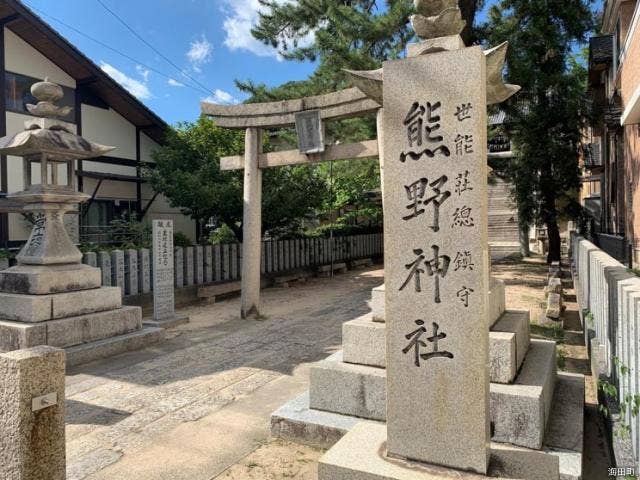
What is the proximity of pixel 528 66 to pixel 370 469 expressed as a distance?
11.9 metres

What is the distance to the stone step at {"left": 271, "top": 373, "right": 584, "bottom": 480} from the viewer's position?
274 cm

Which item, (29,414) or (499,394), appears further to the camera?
(499,394)

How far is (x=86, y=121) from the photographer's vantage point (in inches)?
584

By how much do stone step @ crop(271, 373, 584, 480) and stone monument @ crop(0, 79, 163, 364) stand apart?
345cm

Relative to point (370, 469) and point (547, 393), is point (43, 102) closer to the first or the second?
point (370, 469)

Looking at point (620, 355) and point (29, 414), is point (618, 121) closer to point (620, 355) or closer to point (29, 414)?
point (620, 355)

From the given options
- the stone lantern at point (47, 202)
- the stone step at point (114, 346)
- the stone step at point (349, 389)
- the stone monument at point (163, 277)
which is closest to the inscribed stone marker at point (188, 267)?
the stone monument at point (163, 277)

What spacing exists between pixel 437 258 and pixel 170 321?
256 inches

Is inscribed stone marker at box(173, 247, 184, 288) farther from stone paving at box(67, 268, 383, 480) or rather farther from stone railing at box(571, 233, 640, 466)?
stone railing at box(571, 233, 640, 466)

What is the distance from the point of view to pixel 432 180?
2799 mm

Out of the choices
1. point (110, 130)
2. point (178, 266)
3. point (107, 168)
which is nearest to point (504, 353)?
point (178, 266)

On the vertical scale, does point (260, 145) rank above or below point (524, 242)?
above

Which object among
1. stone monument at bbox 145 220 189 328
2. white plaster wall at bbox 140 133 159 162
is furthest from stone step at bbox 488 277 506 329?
white plaster wall at bbox 140 133 159 162

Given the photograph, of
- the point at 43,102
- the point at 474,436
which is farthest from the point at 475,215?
the point at 43,102
